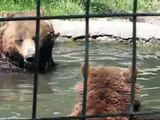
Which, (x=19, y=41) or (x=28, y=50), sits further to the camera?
(x=19, y=41)

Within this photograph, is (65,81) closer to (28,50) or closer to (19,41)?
(28,50)

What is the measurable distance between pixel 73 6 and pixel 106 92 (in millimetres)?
7094

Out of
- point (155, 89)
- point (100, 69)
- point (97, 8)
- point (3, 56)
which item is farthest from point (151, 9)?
point (100, 69)

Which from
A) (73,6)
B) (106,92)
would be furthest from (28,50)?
(73,6)

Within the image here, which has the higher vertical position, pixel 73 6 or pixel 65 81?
pixel 73 6

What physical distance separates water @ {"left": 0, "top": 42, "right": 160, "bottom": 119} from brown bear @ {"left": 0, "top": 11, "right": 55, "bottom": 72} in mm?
188

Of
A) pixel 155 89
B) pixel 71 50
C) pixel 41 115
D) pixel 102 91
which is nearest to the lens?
pixel 102 91

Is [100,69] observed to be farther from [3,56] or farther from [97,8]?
[97,8]

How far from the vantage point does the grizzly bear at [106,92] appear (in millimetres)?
3824

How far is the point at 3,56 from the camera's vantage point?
24.4 feet

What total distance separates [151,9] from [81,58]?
434 centimetres

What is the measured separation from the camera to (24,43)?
7.10m

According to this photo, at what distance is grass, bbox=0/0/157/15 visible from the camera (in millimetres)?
10797

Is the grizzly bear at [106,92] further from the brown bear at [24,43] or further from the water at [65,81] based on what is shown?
the brown bear at [24,43]
